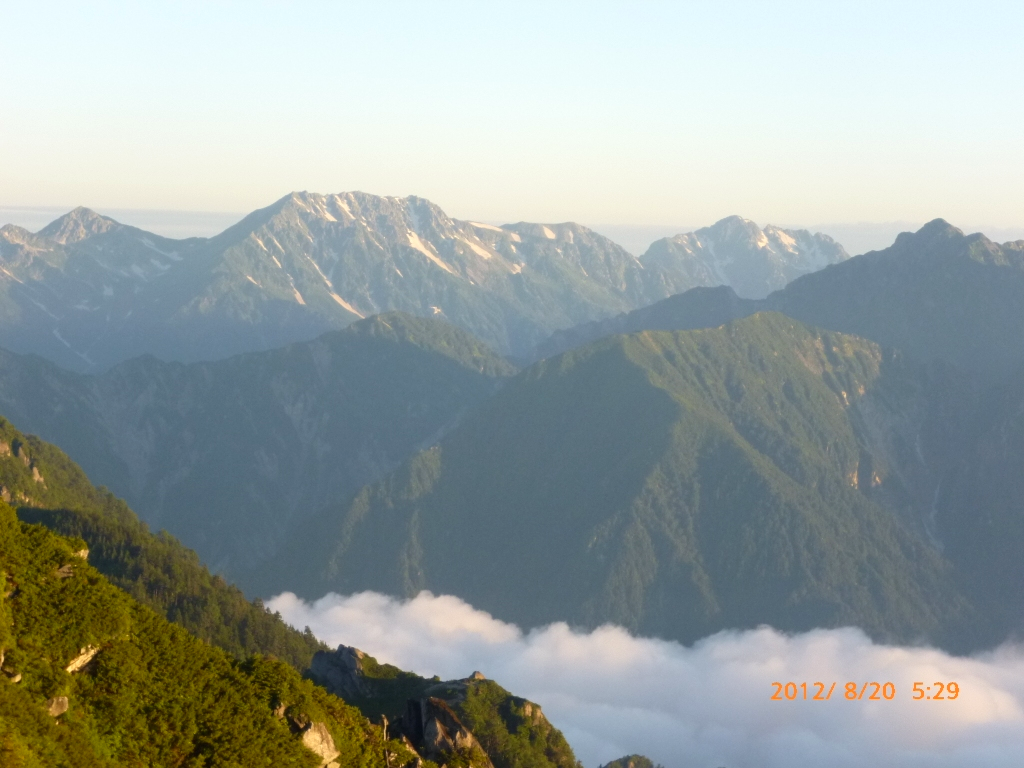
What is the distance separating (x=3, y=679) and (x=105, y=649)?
369 inches

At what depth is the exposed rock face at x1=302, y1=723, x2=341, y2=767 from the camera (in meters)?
99.1

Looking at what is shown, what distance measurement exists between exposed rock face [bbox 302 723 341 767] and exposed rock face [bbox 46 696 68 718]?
17.2 metres

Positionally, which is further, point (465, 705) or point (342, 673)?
point (342, 673)

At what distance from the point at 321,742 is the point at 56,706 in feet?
64.9

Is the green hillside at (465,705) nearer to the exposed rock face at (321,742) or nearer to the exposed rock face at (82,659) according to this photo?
the exposed rock face at (321,742)

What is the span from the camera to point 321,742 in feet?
329

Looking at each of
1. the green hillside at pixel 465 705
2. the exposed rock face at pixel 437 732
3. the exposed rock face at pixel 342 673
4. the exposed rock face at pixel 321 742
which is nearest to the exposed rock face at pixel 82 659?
the exposed rock face at pixel 321 742

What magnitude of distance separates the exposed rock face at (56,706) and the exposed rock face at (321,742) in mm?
17198

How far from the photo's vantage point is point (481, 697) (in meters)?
153

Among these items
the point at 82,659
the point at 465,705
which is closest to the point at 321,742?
the point at 82,659

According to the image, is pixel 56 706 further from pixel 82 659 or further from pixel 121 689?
pixel 121 689

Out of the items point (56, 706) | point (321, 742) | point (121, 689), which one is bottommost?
point (321, 742)

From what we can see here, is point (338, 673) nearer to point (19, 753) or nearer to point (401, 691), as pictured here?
point (401, 691)

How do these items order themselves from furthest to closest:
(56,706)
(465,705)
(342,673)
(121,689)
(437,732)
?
(342,673)
(465,705)
(437,732)
(121,689)
(56,706)
